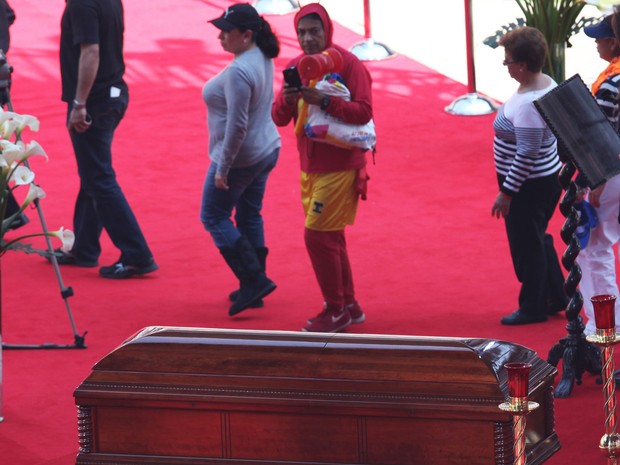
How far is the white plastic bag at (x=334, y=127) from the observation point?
5668 mm

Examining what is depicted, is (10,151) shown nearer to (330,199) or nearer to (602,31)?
(330,199)

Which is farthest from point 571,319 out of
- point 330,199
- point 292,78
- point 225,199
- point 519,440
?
point 519,440

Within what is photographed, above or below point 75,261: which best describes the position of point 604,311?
above

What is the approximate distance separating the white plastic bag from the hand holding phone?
93 millimetres

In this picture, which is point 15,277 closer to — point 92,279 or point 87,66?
point 92,279

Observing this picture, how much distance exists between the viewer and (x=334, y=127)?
5.67 metres

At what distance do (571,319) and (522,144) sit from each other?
0.84 metres

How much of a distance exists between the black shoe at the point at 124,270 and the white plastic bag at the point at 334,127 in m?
1.69

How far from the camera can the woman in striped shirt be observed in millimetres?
5520

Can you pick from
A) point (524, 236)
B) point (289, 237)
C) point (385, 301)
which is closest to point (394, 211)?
point (289, 237)

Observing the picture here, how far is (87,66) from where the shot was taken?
21.9 ft

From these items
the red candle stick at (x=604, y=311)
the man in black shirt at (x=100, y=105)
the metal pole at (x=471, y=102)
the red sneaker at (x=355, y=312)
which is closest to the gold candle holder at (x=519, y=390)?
the red candle stick at (x=604, y=311)

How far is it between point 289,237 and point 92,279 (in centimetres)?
116

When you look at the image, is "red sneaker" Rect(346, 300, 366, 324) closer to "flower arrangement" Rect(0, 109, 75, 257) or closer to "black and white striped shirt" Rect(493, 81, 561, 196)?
"black and white striped shirt" Rect(493, 81, 561, 196)
